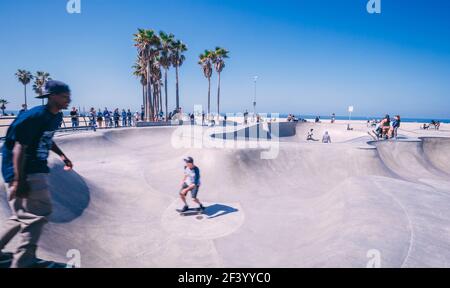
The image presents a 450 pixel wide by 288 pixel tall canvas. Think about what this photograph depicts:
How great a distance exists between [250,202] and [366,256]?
4869mm

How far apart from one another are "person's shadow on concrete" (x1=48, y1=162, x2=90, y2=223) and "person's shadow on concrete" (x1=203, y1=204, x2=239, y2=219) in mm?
3648

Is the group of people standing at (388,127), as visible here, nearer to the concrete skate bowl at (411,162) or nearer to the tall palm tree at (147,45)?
the concrete skate bowl at (411,162)

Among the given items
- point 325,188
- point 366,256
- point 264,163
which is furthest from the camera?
point 264,163

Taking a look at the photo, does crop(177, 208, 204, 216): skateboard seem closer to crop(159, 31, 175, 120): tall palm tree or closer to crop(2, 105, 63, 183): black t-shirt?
crop(2, 105, 63, 183): black t-shirt

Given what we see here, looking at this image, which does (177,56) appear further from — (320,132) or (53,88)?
(53,88)

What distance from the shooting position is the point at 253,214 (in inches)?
283

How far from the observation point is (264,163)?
1091 centimetres

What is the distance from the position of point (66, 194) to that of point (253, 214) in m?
5.73

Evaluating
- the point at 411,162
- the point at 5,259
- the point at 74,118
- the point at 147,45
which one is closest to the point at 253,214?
the point at 5,259

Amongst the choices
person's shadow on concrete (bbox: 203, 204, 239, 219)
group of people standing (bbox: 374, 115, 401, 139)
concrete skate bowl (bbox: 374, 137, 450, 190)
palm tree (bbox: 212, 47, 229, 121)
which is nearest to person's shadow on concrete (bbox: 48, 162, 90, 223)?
person's shadow on concrete (bbox: 203, 204, 239, 219)

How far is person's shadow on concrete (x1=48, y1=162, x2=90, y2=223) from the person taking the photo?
5.51 meters

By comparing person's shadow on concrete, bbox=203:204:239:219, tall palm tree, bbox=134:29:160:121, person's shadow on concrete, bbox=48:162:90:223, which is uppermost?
tall palm tree, bbox=134:29:160:121
